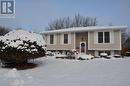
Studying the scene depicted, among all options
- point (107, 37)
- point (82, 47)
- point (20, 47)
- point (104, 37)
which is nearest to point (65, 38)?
point (82, 47)

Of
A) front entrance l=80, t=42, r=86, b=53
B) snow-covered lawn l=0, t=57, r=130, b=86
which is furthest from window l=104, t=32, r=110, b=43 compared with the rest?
snow-covered lawn l=0, t=57, r=130, b=86

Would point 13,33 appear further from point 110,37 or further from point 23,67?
point 110,37

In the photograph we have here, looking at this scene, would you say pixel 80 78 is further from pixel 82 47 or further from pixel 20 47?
pixel 82 47

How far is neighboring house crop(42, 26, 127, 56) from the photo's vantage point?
27.2 m

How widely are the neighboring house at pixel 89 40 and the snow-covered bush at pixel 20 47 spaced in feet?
38.9

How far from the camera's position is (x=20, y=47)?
16188 millimetres

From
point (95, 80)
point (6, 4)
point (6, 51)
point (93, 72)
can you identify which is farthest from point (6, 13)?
point (95, 80)

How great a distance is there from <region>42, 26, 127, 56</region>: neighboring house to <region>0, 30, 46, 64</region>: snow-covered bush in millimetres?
11863

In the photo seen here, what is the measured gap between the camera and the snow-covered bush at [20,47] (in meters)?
16.2

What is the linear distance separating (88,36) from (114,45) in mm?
3422

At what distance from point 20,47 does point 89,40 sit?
13.9 metres

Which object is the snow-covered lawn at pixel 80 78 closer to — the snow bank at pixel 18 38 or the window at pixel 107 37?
the snow bank at pixel 18 38

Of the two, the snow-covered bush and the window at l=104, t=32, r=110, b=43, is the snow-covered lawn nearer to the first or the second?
the snow-covered bush

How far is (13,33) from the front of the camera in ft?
58.2
